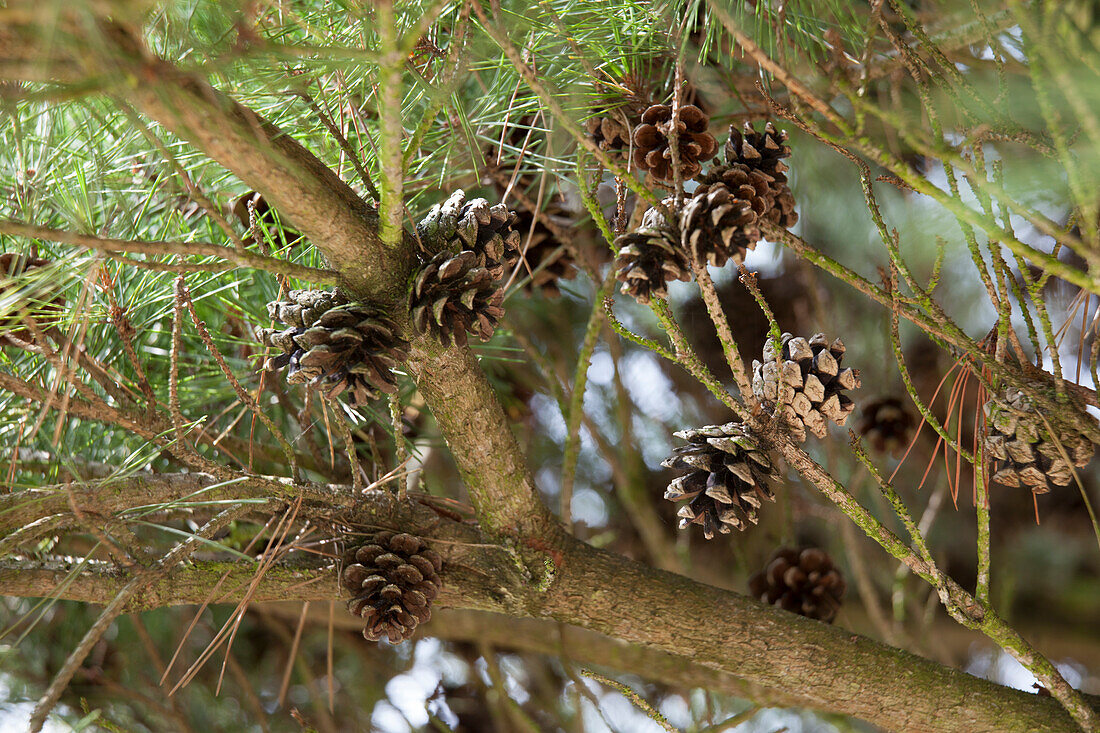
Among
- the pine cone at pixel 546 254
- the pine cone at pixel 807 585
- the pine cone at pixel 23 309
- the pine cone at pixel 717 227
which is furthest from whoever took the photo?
the pine cone at pixel 807 585

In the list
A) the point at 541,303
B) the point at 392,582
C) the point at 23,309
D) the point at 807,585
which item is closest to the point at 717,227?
the point at 392,582

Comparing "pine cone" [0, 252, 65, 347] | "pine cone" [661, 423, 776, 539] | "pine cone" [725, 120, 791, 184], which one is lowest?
"pine cone" [661, 423, 776, 539]

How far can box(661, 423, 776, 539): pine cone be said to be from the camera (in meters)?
0.58

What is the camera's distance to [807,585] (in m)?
1.02

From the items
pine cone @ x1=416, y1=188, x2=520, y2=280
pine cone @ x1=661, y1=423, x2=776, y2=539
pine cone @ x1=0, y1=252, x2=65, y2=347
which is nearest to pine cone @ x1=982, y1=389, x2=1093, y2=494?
pine cone @ x1=661, y1=423, x2=776, y2=539

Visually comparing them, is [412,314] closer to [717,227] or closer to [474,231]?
[474,231]

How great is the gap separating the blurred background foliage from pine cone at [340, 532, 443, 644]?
94 millimetres

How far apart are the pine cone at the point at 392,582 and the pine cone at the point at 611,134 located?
0.39 meters

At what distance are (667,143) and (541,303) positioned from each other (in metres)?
0.77

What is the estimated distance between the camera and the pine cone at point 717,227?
49 centimetres

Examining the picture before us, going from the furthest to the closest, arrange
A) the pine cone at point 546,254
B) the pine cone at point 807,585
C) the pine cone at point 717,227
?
1. the pine cone at point 807,585
2. the pine cone at point 546,254
3. the pine cone at point 717,227

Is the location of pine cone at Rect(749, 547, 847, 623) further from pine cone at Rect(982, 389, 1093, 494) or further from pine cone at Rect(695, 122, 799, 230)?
pine cone at Rect(695, 122, 799, 230)

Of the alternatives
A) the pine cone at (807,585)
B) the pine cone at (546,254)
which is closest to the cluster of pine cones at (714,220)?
the pine cone at (546,254)

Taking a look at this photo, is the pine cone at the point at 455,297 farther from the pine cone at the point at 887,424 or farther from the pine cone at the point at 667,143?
the pine cone at the point at 887,424
